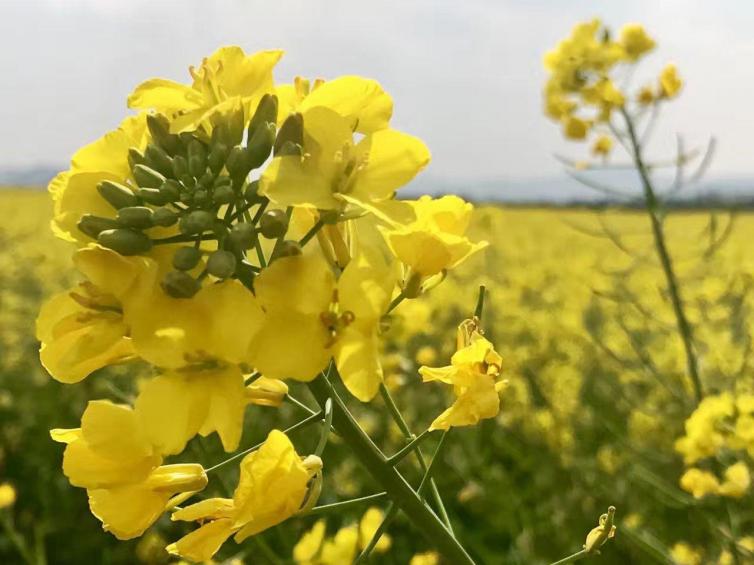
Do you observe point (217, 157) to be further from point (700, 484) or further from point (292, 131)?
point (700, 484)

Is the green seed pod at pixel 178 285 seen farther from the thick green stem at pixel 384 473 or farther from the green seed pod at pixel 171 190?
the thick green stem at pixel 384 473

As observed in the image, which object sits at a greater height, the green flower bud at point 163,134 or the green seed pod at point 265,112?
the green seed pod at point 265,112

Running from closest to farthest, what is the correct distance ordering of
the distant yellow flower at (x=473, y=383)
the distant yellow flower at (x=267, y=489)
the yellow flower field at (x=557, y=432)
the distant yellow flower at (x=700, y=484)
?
the distant yellow flower at (x=267, y=489) < the distant yellow flower at (x=473, y=383) < the distant yellow flower at (x=700, y=484) < the yellow flower field at (x=557, y=432)

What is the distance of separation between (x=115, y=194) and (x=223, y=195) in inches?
5.4

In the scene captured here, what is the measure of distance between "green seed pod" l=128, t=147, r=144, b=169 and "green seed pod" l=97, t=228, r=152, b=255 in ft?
0.42

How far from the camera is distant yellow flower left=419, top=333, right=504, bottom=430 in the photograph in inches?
40.4

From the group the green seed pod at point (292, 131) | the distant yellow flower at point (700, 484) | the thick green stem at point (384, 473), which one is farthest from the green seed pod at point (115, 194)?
the distant yellow flower at point (700, 484)

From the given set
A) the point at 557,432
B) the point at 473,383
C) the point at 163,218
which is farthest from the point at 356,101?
the point at 557,432

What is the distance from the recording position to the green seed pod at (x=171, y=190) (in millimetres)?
1021

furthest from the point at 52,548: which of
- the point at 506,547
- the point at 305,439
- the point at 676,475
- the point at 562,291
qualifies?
the point at 562,291

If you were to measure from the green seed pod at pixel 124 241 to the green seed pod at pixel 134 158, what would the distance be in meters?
0.13

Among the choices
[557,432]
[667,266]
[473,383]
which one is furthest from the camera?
[557,432]

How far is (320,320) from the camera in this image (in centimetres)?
95

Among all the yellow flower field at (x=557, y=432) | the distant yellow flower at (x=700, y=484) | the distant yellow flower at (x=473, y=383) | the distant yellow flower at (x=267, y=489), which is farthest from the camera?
the yellow flower field at (x=557, y=432)
